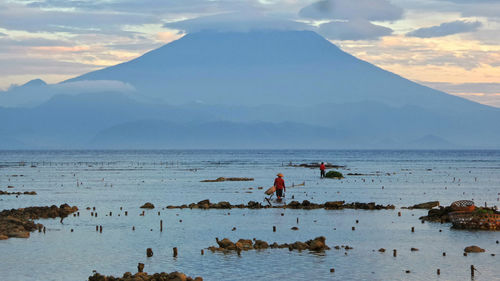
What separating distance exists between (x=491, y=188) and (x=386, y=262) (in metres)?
46.6

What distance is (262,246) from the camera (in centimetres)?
3272

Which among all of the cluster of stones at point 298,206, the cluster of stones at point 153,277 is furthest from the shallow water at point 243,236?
the cluster of stones at point 153,277

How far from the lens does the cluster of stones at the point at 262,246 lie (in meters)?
32.1

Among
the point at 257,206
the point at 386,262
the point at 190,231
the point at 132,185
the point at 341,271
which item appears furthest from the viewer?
the point at 132,185

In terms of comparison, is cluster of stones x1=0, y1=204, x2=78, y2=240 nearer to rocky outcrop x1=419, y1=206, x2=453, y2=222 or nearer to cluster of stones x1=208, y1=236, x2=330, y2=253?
cluster of stones x1=208, y1=236, x2=330, y2=253

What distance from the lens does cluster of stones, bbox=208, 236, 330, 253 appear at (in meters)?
32.1

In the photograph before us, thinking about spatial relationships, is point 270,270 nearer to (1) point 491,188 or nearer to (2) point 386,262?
(2) point 386,262

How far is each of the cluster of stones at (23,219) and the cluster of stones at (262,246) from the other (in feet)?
32.7

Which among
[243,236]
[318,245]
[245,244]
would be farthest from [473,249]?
[243,236]

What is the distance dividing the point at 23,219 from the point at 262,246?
597 inches

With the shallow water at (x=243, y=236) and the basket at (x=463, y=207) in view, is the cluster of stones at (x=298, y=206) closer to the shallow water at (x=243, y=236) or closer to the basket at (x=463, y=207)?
the shallow water at (x=243, y=236)

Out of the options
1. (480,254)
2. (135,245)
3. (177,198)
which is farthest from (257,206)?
(480,254)

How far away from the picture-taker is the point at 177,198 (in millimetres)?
60500

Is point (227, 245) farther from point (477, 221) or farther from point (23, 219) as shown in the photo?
point (23, 219)
